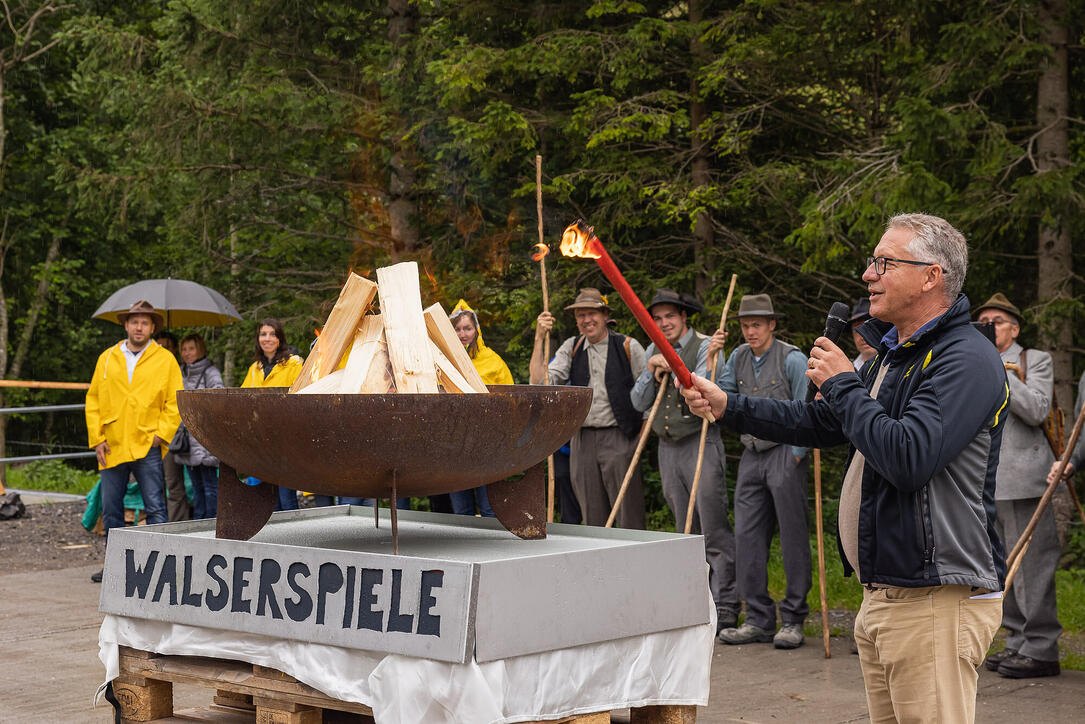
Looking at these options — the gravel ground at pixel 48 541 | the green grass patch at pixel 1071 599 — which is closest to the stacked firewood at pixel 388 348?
the green grass patch at pixel 1071 599

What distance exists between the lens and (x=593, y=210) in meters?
11.5

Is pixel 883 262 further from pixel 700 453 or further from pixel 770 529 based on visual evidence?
pixel 770 529

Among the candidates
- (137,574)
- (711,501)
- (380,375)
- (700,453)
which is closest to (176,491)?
(711,501)

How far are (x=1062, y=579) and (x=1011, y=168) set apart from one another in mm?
2906

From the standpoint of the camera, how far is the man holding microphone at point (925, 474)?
2957 millimetres

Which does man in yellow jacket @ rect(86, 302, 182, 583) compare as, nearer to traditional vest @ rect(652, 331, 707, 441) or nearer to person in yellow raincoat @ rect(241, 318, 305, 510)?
person in yellow raincoat @ rect(241, 318, 305, 510)

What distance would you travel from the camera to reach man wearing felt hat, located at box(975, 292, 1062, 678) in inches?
230

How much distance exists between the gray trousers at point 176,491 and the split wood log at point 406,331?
6444 mm

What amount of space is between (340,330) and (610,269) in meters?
1.36

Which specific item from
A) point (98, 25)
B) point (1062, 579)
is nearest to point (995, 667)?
point (1062, 579)

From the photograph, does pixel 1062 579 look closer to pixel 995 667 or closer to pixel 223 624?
pixel 995 667

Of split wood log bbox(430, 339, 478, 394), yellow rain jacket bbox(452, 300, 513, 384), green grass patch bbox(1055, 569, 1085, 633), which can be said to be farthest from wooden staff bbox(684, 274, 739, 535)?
split wood log bbox(430, 339, 478, 394)

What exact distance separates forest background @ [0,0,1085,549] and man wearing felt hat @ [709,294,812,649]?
182cm

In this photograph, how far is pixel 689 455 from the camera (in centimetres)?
721
